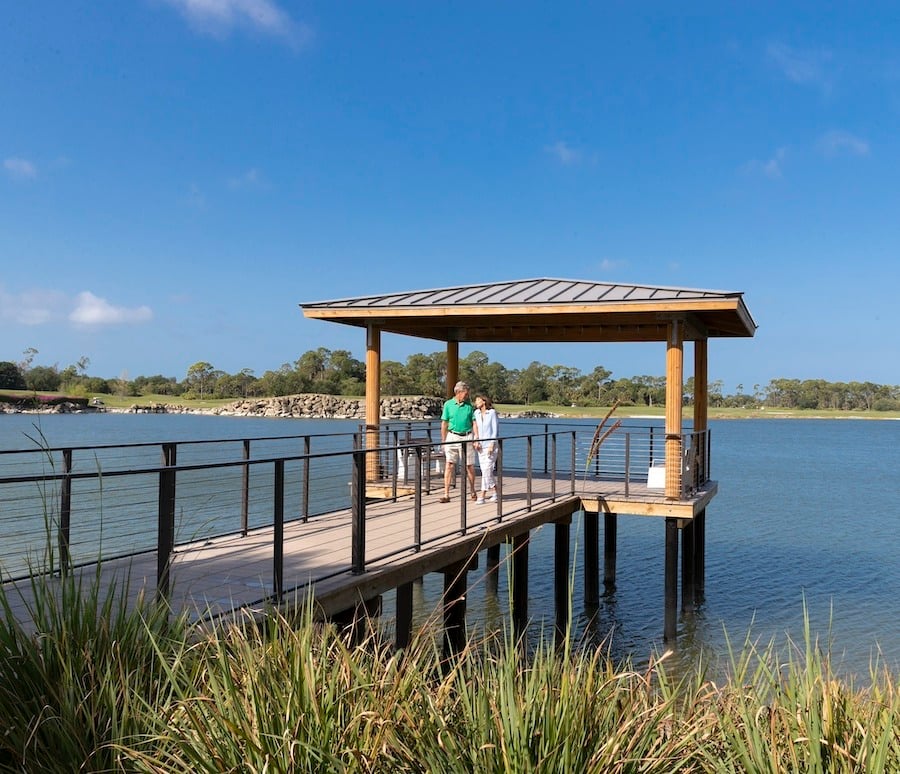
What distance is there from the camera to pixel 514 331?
53.1 feet

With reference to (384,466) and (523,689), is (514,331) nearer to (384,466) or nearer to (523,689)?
(384,466)

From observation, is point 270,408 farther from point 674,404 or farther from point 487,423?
point 487,423

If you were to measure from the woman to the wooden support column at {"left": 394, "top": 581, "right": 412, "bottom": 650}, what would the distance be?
3207mm

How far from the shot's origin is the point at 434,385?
102812 mm

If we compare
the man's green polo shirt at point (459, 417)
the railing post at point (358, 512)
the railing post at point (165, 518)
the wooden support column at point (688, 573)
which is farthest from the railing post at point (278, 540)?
the wooden support column at point (688, 573)

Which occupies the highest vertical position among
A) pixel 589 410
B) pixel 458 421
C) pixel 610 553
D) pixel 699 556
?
pixel 458 421

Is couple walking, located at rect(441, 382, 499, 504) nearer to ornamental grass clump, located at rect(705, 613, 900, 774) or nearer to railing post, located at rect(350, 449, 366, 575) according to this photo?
Answer: railing post, located at rect(350, 449, 366, 575)

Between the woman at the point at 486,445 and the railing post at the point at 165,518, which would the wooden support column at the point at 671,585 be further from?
the railing post at the point at 165,518

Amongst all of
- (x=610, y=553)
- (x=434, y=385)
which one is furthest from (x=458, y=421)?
(x=434, y=385)

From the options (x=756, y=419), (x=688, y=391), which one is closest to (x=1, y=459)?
(x=688, y=391)

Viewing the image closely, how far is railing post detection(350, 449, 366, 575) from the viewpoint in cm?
637

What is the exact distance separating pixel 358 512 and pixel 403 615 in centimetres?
195

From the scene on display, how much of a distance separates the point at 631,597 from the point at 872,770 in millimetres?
13025

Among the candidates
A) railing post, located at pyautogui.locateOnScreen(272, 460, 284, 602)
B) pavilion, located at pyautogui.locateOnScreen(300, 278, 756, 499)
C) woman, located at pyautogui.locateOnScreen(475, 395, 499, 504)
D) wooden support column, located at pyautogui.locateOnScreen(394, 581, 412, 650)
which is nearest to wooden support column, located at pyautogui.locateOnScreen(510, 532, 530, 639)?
woman, located at pyautogui.locateOnScreen(475, 395, 499, 504)
